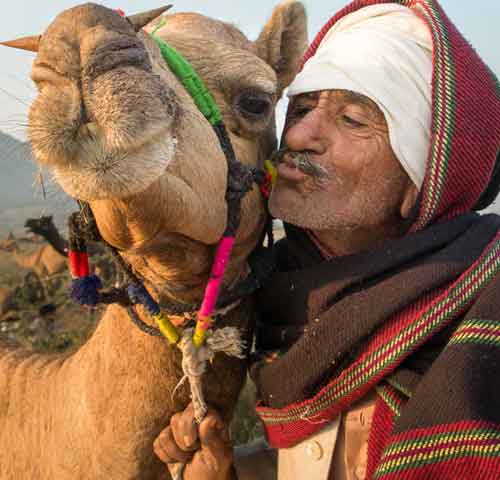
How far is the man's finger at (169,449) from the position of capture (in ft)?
5.77

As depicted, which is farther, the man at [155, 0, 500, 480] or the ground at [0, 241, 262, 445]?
the ground at [0, 241, 262, 445]

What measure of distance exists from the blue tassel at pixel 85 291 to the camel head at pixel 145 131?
0.14 meters

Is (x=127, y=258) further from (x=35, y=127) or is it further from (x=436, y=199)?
(x=436, y=199)

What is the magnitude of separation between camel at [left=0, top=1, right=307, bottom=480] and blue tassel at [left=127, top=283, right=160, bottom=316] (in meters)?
0.05

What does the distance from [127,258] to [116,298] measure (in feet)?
0.56

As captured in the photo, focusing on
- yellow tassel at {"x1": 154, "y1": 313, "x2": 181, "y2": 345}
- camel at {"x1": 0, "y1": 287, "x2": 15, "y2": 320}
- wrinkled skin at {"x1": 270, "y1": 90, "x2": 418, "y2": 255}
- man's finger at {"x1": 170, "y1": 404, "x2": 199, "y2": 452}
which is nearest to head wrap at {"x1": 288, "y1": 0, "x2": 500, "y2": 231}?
wrinkled skin at {"x1": 270, "y1": 90, "x2": 418, "y2": 255}

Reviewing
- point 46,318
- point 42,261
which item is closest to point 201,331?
point 46,318

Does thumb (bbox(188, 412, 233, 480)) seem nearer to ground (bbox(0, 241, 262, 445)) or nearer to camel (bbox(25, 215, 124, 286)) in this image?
camel (bbox(25, 215, 124, 286))

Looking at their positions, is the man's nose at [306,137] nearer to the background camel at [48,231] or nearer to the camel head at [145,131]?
the camel head at [145,131]

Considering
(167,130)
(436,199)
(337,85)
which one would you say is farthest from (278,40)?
(167,130)

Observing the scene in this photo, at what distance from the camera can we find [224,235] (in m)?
1.50

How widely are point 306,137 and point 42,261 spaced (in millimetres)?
11930

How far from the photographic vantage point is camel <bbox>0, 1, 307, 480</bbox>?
1.05m

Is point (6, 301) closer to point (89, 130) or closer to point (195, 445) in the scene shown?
point (195, 445)
